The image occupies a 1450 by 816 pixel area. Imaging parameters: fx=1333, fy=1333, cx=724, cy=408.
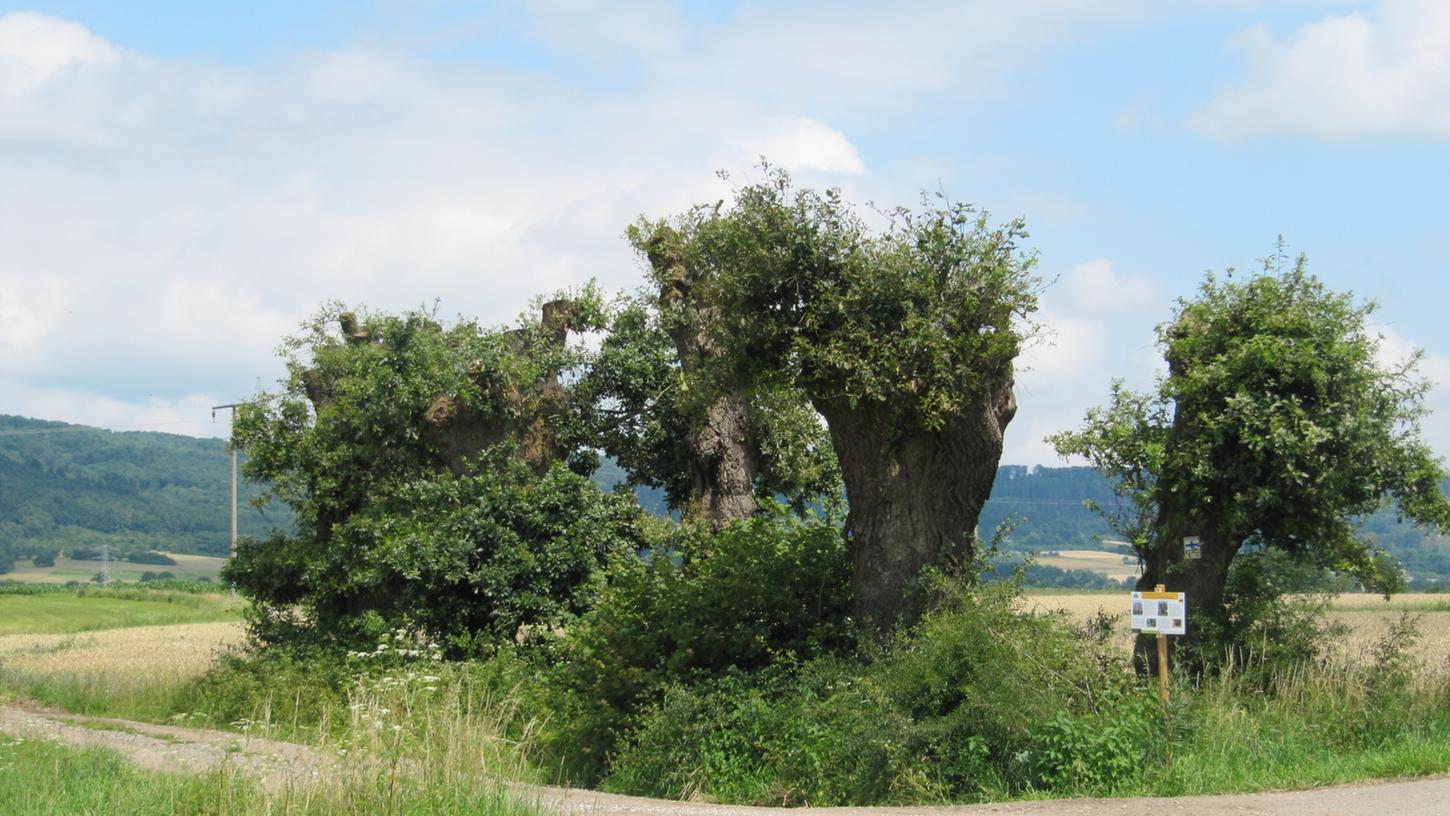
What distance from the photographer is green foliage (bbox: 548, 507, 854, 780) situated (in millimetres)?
17516

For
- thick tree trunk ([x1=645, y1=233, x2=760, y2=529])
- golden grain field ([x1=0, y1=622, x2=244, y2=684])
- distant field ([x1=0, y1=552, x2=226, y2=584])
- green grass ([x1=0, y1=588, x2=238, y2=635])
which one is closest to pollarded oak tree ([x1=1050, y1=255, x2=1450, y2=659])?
thick tree trunk ([x1=645, y1=233, x2=760, y2=529])

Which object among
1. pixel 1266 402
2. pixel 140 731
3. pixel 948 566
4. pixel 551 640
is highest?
pixel 1266 402

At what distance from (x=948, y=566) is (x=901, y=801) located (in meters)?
4.12

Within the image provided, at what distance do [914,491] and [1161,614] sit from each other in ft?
12.3

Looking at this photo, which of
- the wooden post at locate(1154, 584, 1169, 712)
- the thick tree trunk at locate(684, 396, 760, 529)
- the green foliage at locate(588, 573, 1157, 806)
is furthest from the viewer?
the thick tree trunk at locate(684, 396, 760, 529)

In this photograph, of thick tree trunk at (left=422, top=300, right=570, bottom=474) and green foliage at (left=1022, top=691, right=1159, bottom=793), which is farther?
thick tree trunk at (left=422, top=300, right=570, bottom=474)

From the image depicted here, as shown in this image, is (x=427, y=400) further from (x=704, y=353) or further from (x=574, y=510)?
(x=704, y=353)

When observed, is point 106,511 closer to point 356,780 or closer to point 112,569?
point 112,569

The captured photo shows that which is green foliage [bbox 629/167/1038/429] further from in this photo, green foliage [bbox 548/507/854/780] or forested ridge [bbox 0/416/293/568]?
forested ridge [bbox 0/416/293/568]

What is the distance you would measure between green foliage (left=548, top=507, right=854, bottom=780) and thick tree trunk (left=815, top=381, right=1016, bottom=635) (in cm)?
91

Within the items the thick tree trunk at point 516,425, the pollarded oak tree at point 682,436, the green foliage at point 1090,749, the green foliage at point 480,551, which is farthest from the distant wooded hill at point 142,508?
the green foliage at point 1090,749

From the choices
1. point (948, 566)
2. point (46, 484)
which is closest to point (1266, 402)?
point (948, 566)

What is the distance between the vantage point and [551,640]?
77.1 ft

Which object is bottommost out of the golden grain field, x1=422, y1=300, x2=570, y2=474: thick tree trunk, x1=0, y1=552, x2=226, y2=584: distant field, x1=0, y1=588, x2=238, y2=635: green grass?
x1=0, y1=552, x2=226, y2=584: distant field
